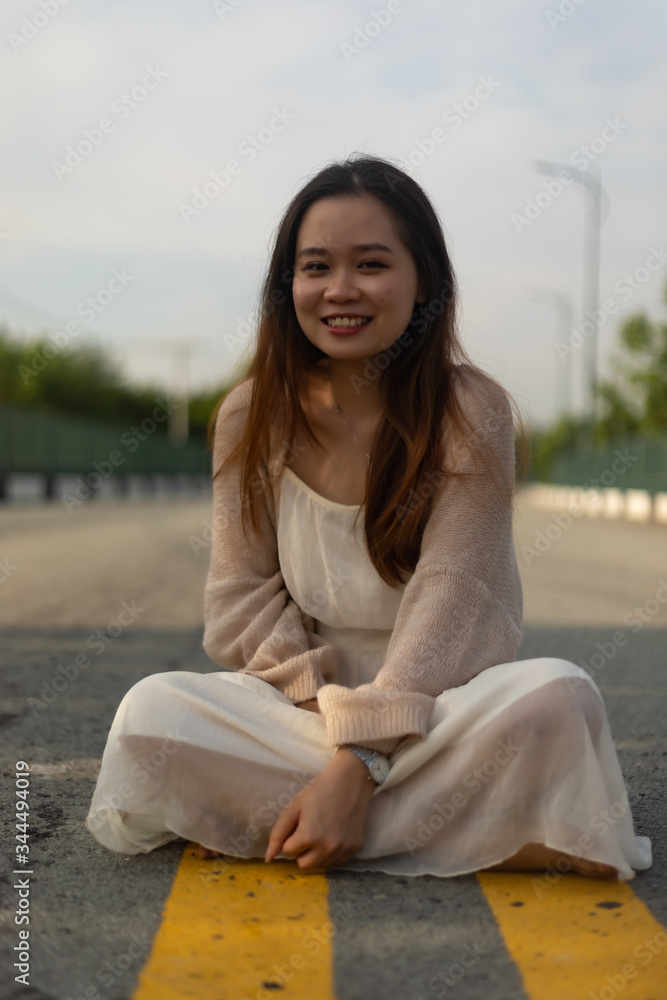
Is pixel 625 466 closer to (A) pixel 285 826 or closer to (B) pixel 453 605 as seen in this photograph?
(B) pixel 453 605

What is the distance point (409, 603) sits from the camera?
9.30ft

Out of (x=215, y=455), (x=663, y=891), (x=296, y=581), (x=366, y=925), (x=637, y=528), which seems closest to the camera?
(x=366, y=925)

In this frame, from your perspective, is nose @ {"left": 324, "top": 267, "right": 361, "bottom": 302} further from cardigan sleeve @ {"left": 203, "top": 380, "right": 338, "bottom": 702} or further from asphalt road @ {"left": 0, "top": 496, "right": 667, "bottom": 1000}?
asphalt road @ {"left": 0, "top": 496, "right": 667, "bottom": 1000}

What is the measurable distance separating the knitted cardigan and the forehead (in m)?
0.43

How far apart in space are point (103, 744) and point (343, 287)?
6.14ft

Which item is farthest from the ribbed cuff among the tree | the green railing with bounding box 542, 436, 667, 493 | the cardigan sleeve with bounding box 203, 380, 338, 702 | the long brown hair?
the tree

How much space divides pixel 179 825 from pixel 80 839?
1.09 ft

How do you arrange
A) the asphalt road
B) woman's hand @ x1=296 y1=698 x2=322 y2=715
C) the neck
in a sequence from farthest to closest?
the neck
woman's hand @ x1=296 y1=698 x2=322 y2=715
the asphalt road

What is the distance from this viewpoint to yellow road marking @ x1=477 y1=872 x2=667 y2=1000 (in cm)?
200

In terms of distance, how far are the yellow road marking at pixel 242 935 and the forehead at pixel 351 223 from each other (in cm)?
153

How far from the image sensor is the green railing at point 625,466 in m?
27.2

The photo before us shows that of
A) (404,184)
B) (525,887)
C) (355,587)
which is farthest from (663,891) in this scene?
(404,184)

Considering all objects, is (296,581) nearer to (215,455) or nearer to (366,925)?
(215,455)

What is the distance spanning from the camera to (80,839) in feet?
9.48
